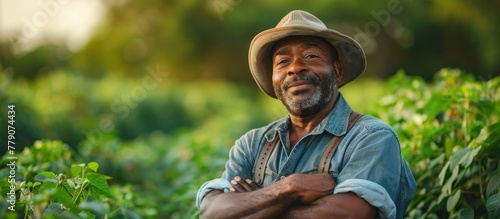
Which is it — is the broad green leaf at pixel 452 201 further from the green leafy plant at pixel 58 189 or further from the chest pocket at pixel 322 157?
the green leafy plant at pixel 58 189

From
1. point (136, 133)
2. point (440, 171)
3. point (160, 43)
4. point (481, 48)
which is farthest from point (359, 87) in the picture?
point (160, 43)

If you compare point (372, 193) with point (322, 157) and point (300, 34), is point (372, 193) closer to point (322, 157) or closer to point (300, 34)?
point (322, 157)

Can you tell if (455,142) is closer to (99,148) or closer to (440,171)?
(440,171)

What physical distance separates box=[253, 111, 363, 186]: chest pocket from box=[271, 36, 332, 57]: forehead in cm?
40

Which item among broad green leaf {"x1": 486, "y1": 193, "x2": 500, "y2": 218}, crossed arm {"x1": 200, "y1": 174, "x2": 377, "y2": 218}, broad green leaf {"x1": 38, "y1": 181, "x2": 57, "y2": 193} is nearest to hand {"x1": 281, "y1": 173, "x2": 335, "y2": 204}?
crossed arm {"x1": 200, "y1": 174, "x2": 377, "y2": 218}

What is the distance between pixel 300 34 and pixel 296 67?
19cm

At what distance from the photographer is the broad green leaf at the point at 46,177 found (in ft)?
11.7

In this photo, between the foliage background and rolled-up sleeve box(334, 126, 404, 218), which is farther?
the foliage background

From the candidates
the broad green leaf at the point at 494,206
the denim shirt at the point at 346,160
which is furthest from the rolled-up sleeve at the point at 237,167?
the broad green leaf at the point at 494,206

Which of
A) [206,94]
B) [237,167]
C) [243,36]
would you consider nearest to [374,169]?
[237,167]

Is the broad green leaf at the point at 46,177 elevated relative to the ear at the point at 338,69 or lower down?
elevated

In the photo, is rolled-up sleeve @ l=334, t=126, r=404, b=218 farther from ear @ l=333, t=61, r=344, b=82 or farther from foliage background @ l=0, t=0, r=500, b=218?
foliage background @ l=0, t=0, r=500, b=218

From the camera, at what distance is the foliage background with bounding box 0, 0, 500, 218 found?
465 centimetres

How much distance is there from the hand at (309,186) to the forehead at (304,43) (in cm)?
76
